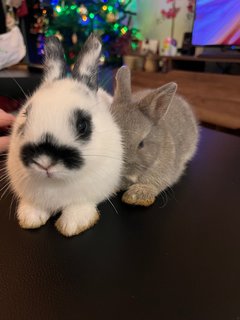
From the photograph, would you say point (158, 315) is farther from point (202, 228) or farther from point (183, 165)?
point (183, 165)

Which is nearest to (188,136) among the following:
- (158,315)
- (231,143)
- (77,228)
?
(231,143)

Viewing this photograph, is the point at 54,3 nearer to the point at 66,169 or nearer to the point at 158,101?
the point at 158,101

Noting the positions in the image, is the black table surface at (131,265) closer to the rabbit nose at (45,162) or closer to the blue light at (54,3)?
the rabbit nose at (45,162)

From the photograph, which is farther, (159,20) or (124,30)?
(159,20)

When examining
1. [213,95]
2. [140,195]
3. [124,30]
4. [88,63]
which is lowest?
[213,95]

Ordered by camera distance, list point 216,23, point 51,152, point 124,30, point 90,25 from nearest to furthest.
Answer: point 51,152, point 216,23, point 90,25, point 124,30

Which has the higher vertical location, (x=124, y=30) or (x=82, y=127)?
(x=82, y=127)

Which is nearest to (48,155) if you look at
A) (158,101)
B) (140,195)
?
(140,195)
